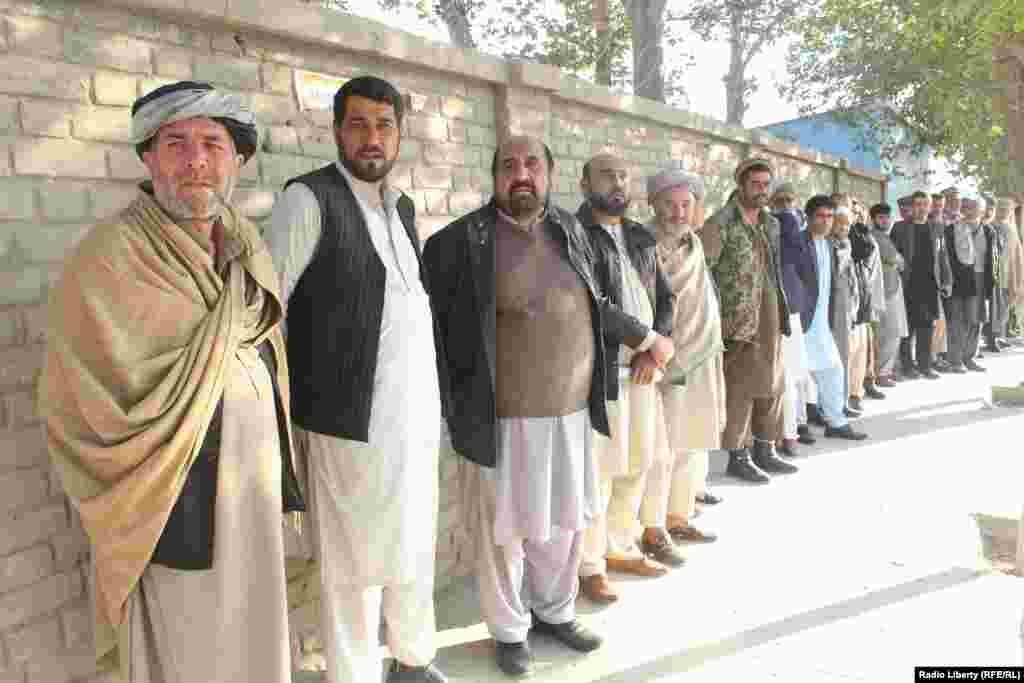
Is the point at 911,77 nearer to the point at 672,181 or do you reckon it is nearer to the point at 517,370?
the point at 672,181

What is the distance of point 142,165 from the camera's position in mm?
2543

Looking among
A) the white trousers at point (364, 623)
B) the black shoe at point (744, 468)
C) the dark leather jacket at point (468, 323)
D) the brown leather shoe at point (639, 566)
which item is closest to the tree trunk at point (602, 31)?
the black shoe at point (744, 468)

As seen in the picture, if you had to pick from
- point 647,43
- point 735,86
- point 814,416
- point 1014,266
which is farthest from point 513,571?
point 735,86

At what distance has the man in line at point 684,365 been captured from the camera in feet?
13.6

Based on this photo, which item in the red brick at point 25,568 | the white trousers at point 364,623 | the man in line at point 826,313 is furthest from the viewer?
A: the man in line at point 826,313

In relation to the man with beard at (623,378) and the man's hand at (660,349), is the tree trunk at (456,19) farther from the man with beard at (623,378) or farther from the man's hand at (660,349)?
the man's hand at (660,349)

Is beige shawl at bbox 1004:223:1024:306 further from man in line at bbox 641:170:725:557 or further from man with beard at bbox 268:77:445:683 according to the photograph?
man with beard at bbox 268:77:445:683

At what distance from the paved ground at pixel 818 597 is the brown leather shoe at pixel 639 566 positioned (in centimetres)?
6

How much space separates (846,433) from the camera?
21.4 feet

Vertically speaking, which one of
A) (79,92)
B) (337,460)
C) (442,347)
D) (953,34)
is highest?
(953,34)

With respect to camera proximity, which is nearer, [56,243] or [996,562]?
[56,243]

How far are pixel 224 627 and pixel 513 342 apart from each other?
1.40 meters

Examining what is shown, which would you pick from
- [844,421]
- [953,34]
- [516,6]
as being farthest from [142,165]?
[516,6]

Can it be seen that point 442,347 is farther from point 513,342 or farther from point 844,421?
point 844,421
